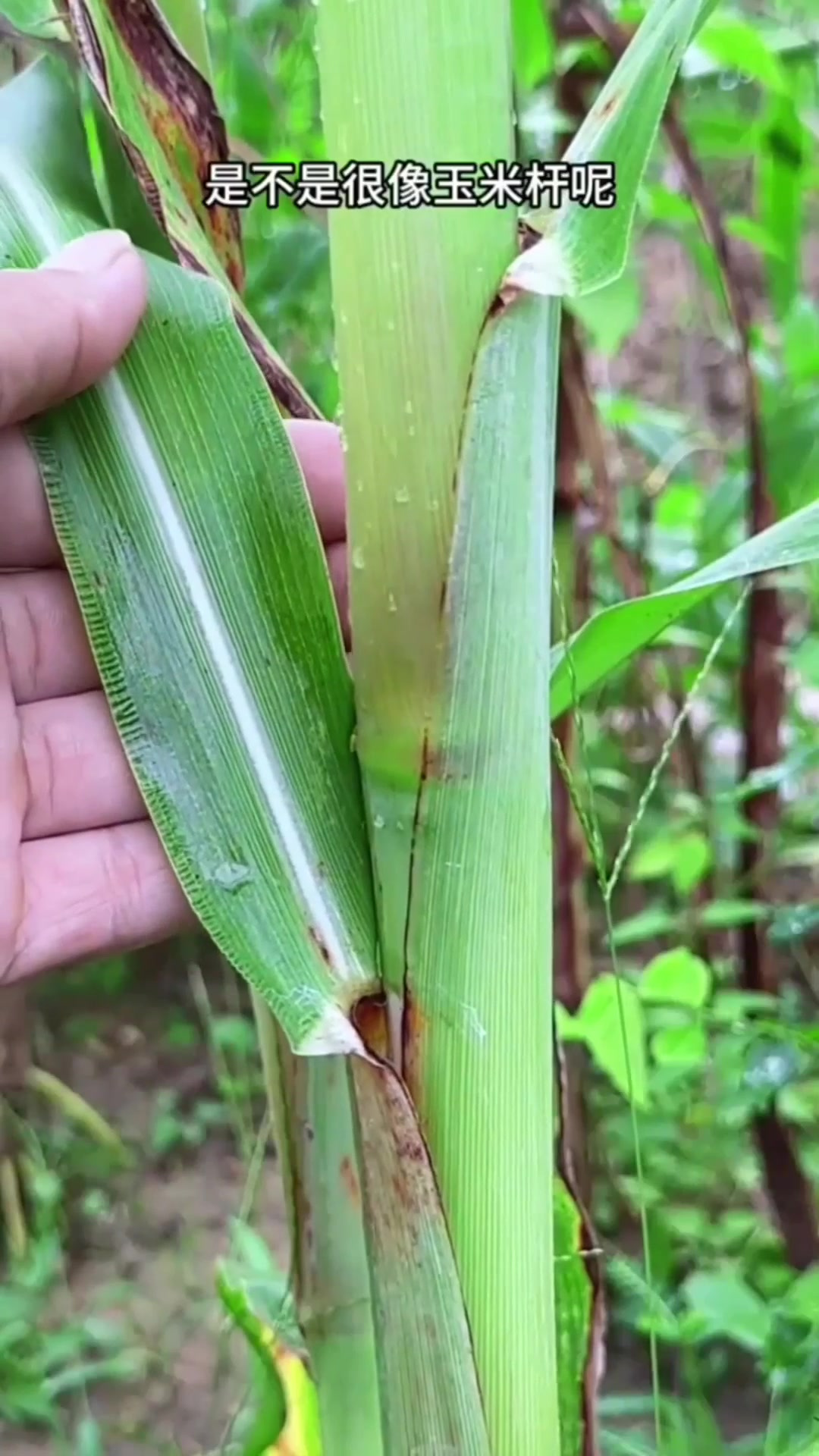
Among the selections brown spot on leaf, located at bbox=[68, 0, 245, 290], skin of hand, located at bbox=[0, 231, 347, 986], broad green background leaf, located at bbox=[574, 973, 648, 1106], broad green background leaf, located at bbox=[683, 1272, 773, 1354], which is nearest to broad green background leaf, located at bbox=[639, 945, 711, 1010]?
broad green background leaf, located at bbox=[574, 973, 648, 1106]

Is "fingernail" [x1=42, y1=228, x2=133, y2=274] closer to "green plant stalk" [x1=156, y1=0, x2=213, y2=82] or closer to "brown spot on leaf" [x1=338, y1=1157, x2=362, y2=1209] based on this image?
"green plant stalk" [x1=156, y1=0, x2=213, y2=82]

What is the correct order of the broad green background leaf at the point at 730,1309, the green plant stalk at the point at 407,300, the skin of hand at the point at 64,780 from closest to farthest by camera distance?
the green plant stalk at the point at 407,300 < the skin of hand at the point at 64,780 < the broad green background leaf at the point at 730,1309

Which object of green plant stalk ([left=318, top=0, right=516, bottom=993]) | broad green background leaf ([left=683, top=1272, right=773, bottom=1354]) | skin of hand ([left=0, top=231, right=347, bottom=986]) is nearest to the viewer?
green plant stalk ([left=318, top=0, right=516, bottom=993])

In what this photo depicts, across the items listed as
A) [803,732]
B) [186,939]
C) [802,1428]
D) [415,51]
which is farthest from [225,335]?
[186,939]

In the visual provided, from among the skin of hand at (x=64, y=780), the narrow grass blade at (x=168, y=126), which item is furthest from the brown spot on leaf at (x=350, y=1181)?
the narrow grass blade at (x=168, y=126)

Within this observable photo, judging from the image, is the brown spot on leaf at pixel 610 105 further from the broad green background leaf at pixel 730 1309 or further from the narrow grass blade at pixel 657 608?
the broad green background leaf at pixel 730 1309

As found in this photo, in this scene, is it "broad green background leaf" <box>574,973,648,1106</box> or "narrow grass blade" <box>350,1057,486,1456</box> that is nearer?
"narrow grass blade" <box>350,1057,486,1456</box>
